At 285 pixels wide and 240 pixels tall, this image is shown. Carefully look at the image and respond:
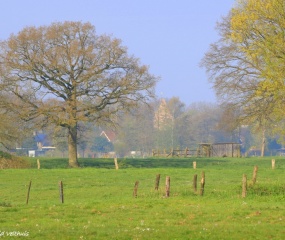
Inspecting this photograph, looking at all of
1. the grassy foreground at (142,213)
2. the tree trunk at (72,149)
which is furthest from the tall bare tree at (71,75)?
the grassy foreground at (142,213)

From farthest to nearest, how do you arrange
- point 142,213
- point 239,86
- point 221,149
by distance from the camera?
point 221,149
point 239,86
point 142,213

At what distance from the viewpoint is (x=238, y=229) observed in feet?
67.2

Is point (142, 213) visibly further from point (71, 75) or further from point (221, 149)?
point (221, 149)

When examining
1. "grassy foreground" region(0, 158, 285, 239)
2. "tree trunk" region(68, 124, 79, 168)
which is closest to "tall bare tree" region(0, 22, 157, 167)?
"tree trunk" region(68, 124, 79, 168)

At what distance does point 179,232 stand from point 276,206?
388 inches

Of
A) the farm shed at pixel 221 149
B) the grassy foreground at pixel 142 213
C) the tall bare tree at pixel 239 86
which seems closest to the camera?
the grassy foreground at pixel 142 213

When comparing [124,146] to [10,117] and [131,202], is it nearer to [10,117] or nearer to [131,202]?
[10,117]

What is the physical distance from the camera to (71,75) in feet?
231

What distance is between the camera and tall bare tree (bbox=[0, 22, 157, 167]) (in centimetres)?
6881

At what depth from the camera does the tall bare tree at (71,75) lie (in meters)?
68.8

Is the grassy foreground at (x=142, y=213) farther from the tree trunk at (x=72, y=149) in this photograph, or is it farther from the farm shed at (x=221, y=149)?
the farm shed at (x=221, y=149)

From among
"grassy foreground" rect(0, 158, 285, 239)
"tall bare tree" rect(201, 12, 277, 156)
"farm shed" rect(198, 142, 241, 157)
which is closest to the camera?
"grassy foreground" rect(0, 158, 285, 239)

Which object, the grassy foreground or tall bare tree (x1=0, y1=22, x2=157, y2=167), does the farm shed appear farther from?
the grassy foreground

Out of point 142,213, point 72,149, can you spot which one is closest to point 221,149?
point 72,149
